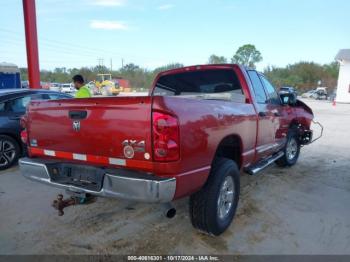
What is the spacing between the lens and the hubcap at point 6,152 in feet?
21.0

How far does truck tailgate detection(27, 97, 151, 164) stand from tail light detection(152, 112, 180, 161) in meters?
0.06

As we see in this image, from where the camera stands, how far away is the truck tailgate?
292 centimetres

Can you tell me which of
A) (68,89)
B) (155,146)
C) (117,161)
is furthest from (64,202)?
(68,89)

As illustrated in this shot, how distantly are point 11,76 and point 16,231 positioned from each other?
1268cm

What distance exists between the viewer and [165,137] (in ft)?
9.34

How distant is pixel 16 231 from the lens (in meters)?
3.81

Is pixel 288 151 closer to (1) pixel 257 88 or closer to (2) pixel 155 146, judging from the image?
(1) pixel 257 88

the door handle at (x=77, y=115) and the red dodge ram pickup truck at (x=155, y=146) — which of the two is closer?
the red dodge ram pickup truck at (x=155, y=146)

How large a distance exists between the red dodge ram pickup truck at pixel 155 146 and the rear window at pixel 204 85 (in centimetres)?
2

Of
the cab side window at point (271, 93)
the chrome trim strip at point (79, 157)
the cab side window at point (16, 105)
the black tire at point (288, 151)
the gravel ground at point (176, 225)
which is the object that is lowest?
the gravel ground at point (176, 225)

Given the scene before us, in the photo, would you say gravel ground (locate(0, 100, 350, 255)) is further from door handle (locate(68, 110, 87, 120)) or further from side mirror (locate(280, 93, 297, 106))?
side mirror (locate(280, 93, 297, 106))

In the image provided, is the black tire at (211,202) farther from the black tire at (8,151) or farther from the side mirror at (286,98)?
the black tire at (8,151)

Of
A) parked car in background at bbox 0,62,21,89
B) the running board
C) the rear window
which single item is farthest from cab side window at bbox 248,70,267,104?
parked car in background at bbox 0,62,21,89

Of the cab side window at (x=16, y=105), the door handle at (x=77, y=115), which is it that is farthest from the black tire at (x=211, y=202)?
the cab side window at (x=16, y=105)
